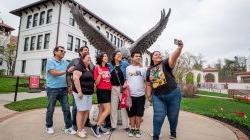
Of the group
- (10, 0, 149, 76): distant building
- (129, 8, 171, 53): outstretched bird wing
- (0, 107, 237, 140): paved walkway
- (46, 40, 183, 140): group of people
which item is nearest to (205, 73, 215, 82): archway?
(10, 0, 149, 76): distant building

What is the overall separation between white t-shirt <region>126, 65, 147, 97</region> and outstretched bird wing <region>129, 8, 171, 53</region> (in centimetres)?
212

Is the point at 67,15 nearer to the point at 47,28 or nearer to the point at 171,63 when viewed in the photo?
the point at 47,28

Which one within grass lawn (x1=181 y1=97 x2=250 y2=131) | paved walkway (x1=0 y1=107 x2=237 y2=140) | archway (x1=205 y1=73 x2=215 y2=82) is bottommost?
paved walkway (x1=0 y1=107 x2=237 y2=140)

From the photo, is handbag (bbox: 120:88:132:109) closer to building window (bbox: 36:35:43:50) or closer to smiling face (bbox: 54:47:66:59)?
smiling face (bbox: 54:47:66:59)

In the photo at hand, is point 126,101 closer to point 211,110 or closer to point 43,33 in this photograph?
point 211,110

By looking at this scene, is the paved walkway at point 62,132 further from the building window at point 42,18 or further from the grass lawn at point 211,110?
the building window at point 42,18

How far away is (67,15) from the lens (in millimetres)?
26766

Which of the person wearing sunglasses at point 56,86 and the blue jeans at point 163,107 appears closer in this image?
the blue jeans at point 163,107

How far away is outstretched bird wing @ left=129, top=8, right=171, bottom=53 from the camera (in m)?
7.32

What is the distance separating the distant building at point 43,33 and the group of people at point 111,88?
21704 mm

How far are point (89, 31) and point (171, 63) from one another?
382 centimetres

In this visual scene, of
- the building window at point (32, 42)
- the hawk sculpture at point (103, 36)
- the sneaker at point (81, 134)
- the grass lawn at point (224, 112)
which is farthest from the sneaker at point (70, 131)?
the building window at point (32, 42)

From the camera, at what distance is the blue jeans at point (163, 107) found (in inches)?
178

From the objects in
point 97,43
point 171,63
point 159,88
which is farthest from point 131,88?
point 97,43
